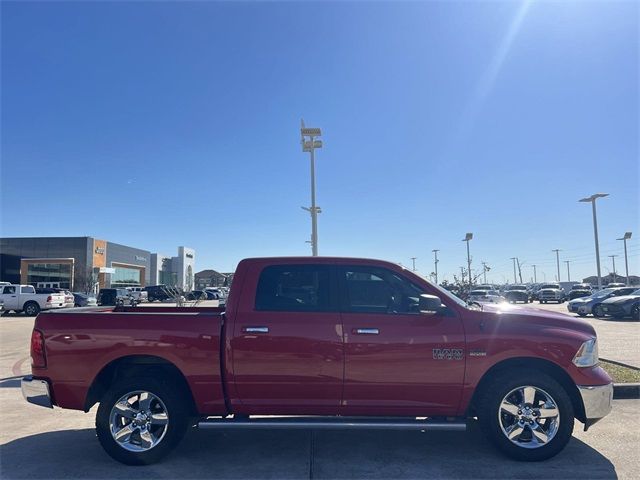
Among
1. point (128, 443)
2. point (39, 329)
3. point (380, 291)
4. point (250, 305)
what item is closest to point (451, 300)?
point (380, 291)

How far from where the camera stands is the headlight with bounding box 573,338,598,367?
453cm

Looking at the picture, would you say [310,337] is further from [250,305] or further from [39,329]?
[39,329]

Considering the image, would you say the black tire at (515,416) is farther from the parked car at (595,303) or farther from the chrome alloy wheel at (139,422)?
the parked car at (595,303)

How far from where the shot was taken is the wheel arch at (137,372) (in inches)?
182

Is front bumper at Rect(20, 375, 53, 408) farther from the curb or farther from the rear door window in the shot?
the curb

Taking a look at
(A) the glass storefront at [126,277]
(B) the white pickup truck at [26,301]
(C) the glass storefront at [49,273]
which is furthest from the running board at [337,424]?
(A) the glass storefront at [126,277]

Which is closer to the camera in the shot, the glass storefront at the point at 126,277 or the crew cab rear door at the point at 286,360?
the crew cab rear door at the point at 286,360

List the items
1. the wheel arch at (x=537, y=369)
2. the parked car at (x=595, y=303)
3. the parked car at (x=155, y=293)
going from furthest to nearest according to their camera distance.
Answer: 1. the parked car at (x=155, y=293)
2. the parked car at (x=595, y=303)
3. the wheel arch at (x=537, y=369)

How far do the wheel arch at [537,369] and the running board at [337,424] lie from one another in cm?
32

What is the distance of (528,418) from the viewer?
452 centimetres

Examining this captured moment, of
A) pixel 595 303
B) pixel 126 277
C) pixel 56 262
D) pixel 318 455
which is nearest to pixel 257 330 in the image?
pixel 318 455

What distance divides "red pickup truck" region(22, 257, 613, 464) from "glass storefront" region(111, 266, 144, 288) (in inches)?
2492

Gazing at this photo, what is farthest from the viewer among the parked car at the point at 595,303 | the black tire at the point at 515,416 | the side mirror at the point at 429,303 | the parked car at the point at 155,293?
the parked car at the point at 155,293

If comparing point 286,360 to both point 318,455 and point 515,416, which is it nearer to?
point 318,455
